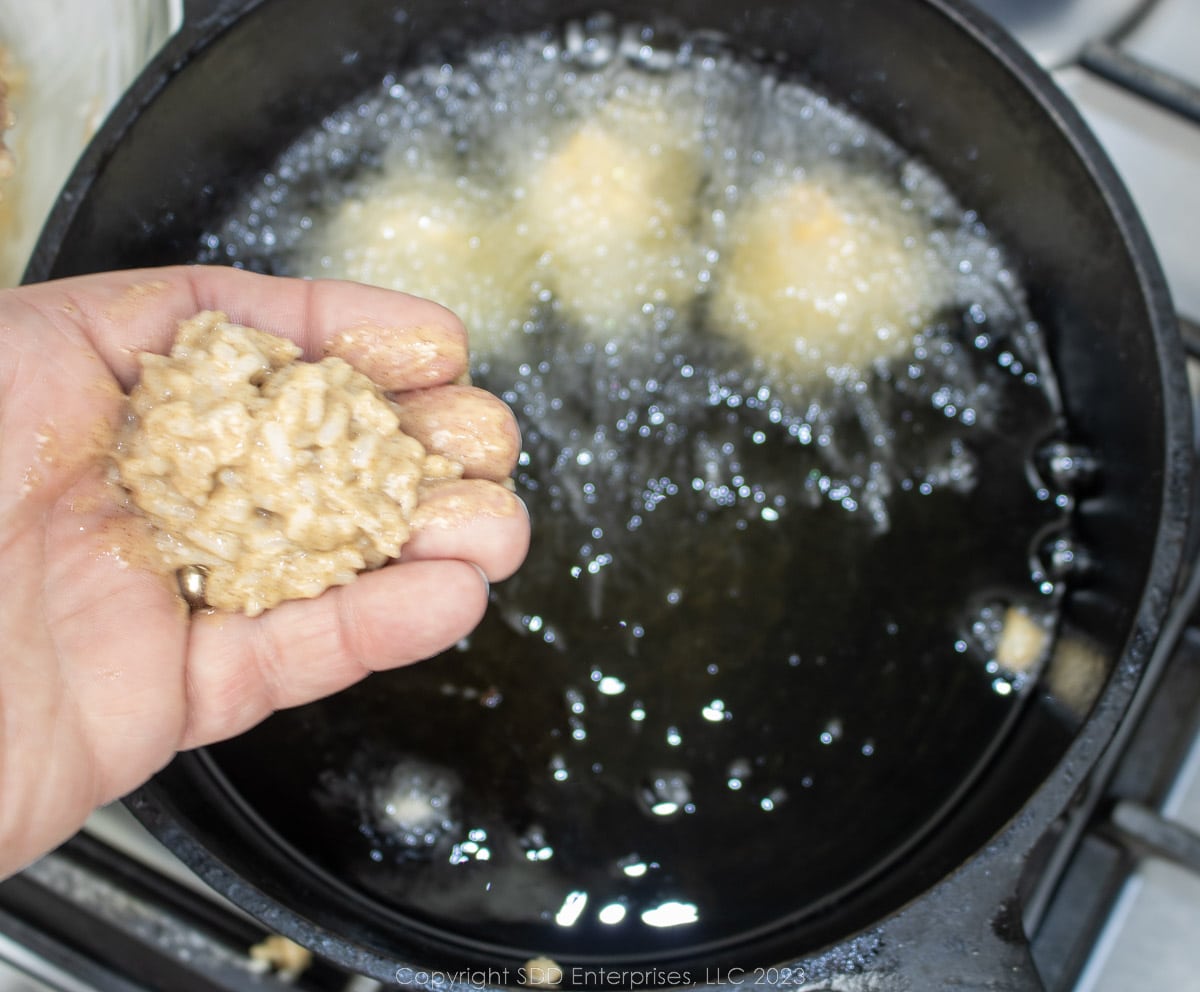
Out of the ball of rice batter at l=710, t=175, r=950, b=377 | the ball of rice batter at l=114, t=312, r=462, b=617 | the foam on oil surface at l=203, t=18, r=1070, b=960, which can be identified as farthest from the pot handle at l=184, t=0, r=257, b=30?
the ball of rice batter at l=710, t=175, r=950, b=377

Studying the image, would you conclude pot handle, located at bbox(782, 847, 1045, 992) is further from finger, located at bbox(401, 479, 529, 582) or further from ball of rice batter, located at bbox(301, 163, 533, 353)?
ball of rice batter, located at bbox(301, 163, 533, 353)

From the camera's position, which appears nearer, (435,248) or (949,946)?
(949,946)

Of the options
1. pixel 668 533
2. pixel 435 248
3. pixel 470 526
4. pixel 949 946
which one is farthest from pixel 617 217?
pixel 949 946

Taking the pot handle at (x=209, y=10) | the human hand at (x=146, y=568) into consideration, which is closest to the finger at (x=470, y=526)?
the human hand at (x=146, y=568)

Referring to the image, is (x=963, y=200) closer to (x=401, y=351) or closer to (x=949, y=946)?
→ (x=401, y=351)

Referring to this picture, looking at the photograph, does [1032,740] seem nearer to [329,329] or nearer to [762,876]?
[762,876]

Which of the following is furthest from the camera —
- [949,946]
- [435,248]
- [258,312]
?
[435,248]
